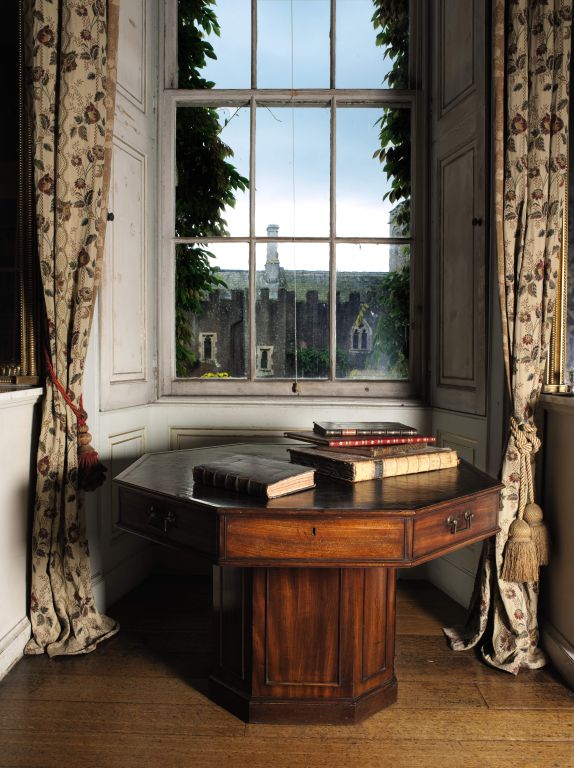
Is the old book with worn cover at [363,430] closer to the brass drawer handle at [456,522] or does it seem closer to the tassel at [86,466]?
the brass drawer handle at [456,522]

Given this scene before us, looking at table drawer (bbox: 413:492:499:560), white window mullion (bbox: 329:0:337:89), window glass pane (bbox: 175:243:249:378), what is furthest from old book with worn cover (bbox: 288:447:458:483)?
white window mullion (bbox: 329:0:337:89)

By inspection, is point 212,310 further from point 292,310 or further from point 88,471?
point 88,471

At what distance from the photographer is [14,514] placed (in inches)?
101

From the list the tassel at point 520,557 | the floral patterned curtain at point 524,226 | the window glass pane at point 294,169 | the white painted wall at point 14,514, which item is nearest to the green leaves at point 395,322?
the window glass pane at point 294,169

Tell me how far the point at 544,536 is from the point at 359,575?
86cm

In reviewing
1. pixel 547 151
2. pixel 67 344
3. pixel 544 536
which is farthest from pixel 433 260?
pixel 67 344

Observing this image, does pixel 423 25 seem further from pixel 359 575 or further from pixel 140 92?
pixel 359 575

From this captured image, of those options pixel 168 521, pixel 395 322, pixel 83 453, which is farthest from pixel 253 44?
pixel 168 521

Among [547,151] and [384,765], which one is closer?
[384,765]

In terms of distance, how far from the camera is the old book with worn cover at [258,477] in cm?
182

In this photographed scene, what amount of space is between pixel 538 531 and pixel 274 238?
1.97 m

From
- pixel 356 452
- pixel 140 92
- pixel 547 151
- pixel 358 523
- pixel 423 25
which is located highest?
pixel 423 25

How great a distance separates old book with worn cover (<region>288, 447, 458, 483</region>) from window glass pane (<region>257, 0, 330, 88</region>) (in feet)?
7.40

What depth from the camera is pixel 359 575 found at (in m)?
2.09
